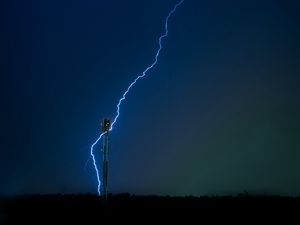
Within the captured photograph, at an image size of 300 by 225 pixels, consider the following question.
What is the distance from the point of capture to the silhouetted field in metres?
9.27

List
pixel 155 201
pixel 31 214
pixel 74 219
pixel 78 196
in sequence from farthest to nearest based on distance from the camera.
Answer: pixel 78 196 < pixel 155 201 < pixel 31 214 < pixel 74 219

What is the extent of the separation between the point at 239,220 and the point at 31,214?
417 centimetres

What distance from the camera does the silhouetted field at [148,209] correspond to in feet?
30.4

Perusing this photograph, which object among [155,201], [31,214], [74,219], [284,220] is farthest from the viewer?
[155,201]

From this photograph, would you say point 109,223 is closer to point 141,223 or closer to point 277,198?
point 141,223

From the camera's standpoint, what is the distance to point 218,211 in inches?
388

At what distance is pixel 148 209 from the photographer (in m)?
10.2

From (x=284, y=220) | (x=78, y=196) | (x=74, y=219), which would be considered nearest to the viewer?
(x=284, y=220)

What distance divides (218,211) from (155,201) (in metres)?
1.80

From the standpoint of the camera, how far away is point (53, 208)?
10.6 meters

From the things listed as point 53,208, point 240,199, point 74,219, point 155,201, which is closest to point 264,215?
point 240,199

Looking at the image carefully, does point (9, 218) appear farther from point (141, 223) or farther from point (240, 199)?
point (240, 199)

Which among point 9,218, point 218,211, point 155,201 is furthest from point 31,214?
point 218,211

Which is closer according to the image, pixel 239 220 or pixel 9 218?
pixel 239 220
